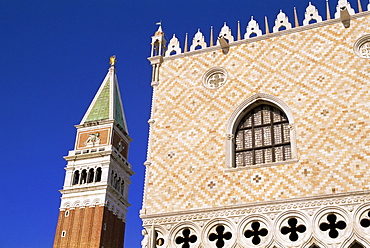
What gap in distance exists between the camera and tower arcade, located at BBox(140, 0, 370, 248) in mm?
12977

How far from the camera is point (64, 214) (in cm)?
4081

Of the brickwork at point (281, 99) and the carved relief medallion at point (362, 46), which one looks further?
the carved relief medallion at point (362, 46)

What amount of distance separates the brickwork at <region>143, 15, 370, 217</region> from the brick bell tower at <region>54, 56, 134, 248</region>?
82.2 feet

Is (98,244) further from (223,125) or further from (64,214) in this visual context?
(223,125)

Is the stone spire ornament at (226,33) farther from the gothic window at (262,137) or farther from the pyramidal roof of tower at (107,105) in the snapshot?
the pyramidal roof of tower at (107,105)

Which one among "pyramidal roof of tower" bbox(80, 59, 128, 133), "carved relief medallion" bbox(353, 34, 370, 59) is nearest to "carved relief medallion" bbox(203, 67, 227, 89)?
"carved relief medallion" bbox(353, 34, 370, 59)

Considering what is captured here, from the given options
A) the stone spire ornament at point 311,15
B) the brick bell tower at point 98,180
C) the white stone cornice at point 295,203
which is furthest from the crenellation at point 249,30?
the brick bell tower at point 98,180

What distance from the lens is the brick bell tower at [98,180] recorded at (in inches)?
1556

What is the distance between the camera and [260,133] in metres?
14.9

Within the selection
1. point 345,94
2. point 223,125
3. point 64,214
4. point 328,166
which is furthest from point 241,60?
point 64,214

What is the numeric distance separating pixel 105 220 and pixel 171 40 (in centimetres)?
2550

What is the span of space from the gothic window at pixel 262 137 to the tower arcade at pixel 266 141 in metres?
0.03

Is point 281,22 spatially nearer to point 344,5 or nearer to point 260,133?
point 344,5

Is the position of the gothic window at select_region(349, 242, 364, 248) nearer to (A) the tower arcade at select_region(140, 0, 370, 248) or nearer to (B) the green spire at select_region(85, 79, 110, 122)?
(A) the tower arcade at select_region(140, 0, 370, 248)
